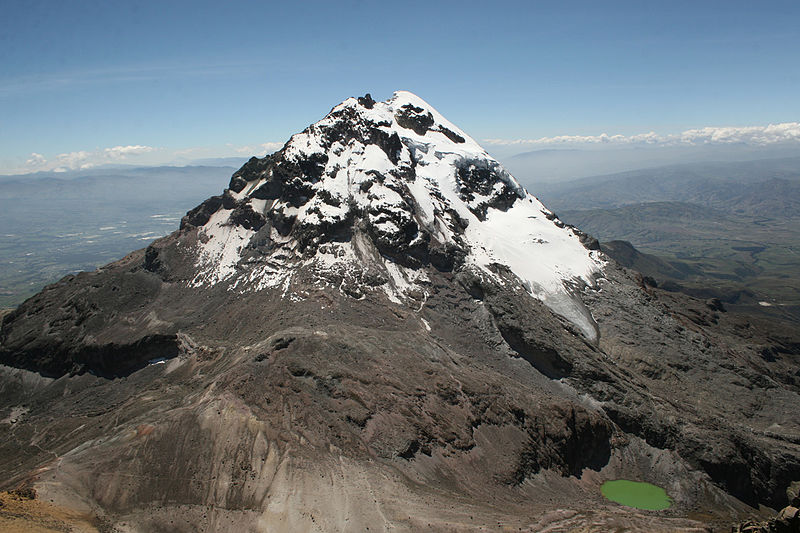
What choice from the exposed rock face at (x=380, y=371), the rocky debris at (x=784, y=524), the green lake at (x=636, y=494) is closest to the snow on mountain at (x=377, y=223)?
the exposed rock face at (x=380, y=371)

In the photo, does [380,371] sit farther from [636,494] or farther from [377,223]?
[636,494]

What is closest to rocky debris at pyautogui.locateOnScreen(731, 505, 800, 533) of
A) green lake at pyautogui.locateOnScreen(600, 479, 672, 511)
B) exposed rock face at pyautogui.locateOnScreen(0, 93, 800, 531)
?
exposed rock face at pyautogui.locateOnScreen(0, 93, 800, 531)

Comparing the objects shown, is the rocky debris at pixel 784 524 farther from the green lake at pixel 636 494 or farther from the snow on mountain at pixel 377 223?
the snow on mountain at pixel 377 223

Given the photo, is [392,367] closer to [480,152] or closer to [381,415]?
[381,415]

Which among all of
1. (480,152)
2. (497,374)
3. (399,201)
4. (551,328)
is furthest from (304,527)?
(480,152)

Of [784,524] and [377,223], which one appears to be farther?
[377,223]

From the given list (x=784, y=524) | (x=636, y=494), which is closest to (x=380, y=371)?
(x=636, y=494)
